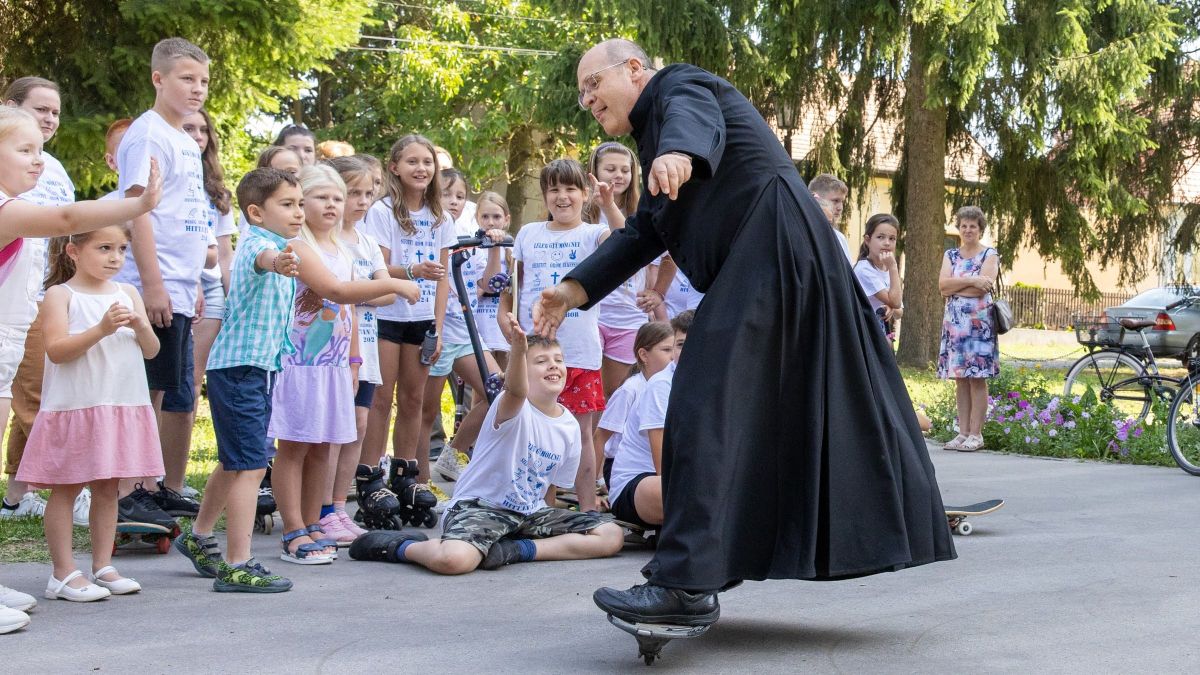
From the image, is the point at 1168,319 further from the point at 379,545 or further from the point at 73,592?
the point at 73,592

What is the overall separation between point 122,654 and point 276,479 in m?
1.81

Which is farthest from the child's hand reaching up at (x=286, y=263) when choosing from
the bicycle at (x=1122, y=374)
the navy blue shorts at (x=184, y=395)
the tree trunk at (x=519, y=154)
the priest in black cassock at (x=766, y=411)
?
the tree trunk at (x=519, y=154)

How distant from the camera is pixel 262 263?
5270 mm

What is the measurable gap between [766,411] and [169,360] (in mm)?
3648

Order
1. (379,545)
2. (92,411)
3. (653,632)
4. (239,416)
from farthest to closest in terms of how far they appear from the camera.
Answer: (379,545) → (239,416) → (92,411) → (653,632)

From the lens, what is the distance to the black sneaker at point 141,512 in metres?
5.85

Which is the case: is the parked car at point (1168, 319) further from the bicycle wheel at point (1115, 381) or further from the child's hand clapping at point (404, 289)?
the child's hand clapping at point (404, 289)

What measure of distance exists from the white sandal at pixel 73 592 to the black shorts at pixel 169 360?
181 cm

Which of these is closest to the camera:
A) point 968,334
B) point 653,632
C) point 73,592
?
point 653,632

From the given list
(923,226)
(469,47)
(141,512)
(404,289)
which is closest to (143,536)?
(141,512)

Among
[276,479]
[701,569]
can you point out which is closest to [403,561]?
[276,479]

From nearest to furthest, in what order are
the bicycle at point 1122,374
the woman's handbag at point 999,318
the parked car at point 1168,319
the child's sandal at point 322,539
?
the child's sandal at point 322,539 → the woman's handbag at point 999,318 → the bicycle at point 1122,374 → the parked car at point 1168,319

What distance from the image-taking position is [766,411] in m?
4.05

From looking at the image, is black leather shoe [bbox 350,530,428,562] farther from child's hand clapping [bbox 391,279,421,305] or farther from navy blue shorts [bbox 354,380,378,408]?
child's hand clapping [bbox 391,279,421,305]
